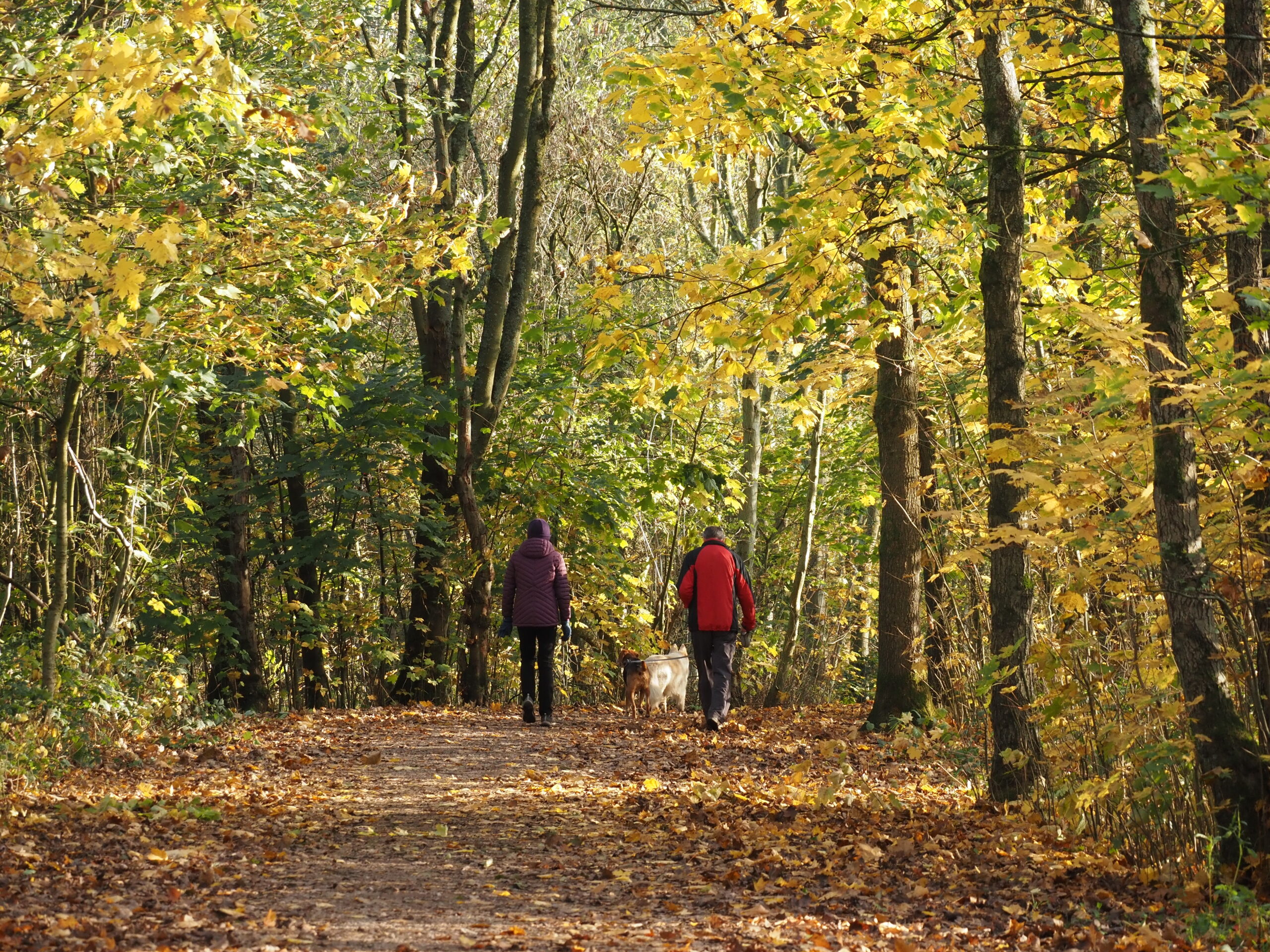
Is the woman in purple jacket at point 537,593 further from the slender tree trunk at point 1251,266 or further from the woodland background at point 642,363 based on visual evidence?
the slender tree trunk at point 1251,266

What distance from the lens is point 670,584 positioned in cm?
1914

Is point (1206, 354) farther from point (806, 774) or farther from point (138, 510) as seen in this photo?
point (138, 510)

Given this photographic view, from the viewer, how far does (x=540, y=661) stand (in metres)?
11.6

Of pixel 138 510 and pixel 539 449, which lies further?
pixel 539 449

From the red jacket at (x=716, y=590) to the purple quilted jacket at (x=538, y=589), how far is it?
48.9 inches

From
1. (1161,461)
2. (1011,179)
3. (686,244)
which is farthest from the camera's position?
(686,244)

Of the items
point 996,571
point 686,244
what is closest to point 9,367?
point 996,571

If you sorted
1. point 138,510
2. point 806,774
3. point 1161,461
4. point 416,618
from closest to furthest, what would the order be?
1. point 1161,461
2. point 806,774
3. point 138,510
4. point 416,618

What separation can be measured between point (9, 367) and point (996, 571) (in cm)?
767

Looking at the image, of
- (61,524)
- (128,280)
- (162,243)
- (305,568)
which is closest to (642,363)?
(162,243)

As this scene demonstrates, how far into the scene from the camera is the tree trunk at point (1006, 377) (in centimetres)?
704

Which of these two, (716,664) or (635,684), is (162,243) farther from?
(635,684)

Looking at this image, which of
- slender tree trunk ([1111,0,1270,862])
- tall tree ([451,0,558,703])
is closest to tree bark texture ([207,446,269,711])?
tall tree ([451,0,558,703])

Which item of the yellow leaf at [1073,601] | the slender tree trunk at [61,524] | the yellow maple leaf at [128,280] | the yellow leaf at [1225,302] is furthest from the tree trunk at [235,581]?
the yellow leaf at [1225,302]
